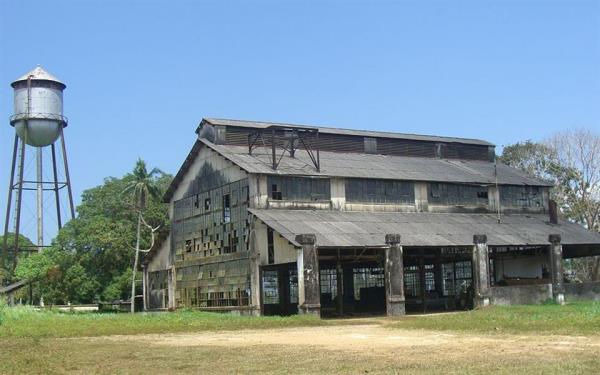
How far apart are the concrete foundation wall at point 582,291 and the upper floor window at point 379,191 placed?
10.0 metres

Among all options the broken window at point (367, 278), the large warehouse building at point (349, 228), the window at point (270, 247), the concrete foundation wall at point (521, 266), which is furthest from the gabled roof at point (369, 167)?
the broken window at point (367, 278)

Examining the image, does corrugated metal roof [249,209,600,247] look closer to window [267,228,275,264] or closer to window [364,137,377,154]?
window [267,228,275,264]

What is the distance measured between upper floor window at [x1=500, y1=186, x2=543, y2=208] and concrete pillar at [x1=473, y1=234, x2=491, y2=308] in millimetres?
10349

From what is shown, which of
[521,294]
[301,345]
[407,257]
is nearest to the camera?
[301,345]

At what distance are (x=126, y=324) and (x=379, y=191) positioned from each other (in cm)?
1849

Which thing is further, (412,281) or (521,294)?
(412,281)

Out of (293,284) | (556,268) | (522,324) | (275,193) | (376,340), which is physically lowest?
(376,340)

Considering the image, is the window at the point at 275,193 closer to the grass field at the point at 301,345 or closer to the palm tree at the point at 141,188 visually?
the grass field at the point at 301,345

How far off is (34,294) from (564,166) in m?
49.2

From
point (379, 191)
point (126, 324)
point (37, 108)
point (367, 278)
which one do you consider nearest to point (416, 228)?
point (379, 191)

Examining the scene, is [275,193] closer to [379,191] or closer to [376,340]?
[379,191]

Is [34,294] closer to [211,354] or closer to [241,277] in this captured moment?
[241,277]

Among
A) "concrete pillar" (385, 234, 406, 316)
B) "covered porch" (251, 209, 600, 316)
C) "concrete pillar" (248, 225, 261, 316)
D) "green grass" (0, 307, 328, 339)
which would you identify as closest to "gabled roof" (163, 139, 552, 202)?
"covered porch" (251, 209, 600, 316)

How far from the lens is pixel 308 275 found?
Result: 34188 mm
